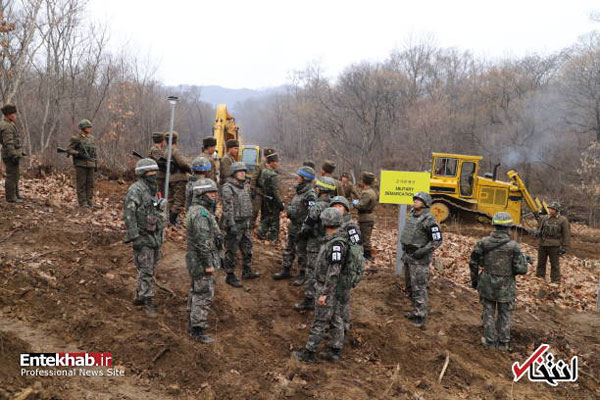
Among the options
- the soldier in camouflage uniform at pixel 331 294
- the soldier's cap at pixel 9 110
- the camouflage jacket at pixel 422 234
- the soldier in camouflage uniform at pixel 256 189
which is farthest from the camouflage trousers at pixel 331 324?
the soldier's cap at pixel 9 110

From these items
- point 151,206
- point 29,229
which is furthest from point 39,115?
point 151,206

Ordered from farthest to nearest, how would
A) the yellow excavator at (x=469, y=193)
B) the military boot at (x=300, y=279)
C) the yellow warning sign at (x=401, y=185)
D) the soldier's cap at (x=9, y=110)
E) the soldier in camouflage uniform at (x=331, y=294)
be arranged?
the yellow excavator at (x=469, y=193), the soldier's cap at (x=9, y=110), the yellow warning sign at (x=401, y=185), the military boot at (x=300, y=279), the soldier in camouflage uniform at (x=331, y=294)

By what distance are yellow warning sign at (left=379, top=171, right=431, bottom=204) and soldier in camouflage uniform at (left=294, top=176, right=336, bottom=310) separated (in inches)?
54.6

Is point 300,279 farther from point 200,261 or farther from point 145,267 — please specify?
point 145,267

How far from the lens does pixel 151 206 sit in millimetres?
5602

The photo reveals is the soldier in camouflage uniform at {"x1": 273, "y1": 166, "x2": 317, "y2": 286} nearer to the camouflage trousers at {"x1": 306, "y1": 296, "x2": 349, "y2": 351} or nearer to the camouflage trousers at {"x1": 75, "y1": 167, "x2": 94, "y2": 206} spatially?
the camouflage trousers at {"x1": 306, "y1": 296, "x2": 349, "y2": 351}

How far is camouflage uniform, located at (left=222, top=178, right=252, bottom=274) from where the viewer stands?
6.52m

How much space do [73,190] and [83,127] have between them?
309 centimetres

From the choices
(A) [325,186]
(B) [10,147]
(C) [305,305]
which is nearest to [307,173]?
(A) [325,186]

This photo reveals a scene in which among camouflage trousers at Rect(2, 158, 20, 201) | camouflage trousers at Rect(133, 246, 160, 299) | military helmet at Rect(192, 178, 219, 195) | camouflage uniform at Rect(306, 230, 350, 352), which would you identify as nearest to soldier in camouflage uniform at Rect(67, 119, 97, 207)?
camouflage trousers at Rect(2, 158, 20, 201)

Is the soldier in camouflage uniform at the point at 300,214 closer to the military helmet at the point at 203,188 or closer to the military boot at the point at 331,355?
the military helmet at the point at 203,188

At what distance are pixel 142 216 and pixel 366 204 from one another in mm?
4359

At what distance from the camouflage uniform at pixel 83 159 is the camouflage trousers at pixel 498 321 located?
26.2 ft

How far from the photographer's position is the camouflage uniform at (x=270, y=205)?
26.7ft
